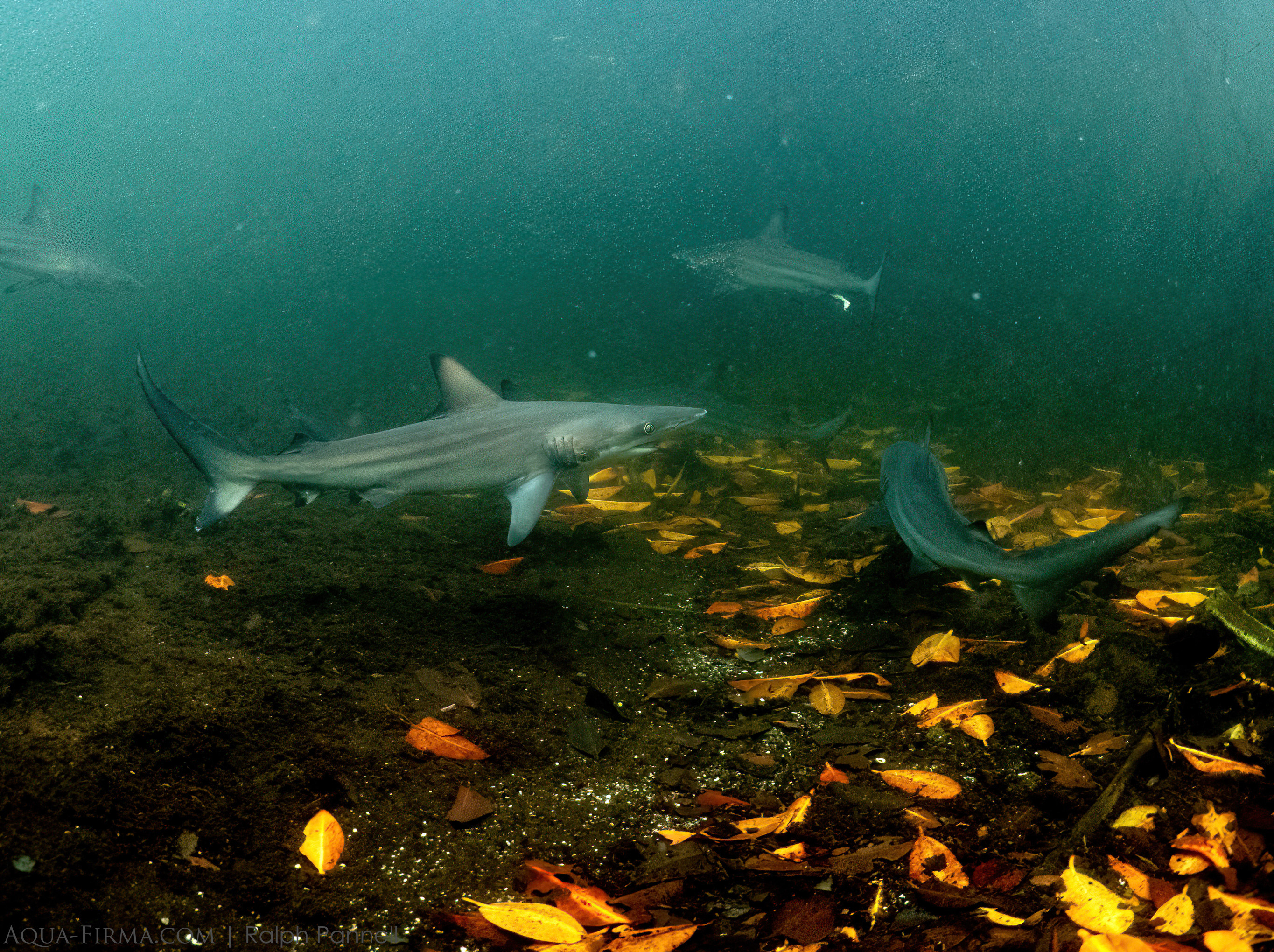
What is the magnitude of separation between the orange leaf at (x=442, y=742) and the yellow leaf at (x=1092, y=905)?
1410mm

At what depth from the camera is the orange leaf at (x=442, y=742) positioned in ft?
5.74

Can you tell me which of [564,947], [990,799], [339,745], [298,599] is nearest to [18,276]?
[298,599]

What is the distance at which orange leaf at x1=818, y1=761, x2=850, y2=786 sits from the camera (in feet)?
5.79

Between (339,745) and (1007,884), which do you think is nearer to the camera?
(1007,884)

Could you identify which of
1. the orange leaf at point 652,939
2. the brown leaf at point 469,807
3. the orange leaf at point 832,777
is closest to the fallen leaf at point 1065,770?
the orange leaf at point 832,777

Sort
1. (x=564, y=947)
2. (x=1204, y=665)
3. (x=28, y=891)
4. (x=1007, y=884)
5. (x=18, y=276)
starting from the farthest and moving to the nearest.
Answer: (x=18, y=276)
(x=1204, y=665)
(x=1007, y=884)
(x=564, y=947)
(x=28, y=891)

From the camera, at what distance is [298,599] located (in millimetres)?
2629

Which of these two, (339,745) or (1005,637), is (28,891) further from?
(1005,637)

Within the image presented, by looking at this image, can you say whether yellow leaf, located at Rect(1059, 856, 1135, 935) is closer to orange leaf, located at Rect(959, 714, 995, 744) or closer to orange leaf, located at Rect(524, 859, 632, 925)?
orange leaf, located at Rect(959, 714, 995, 744)

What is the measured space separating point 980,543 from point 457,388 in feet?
8.49

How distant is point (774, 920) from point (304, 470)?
2668mm

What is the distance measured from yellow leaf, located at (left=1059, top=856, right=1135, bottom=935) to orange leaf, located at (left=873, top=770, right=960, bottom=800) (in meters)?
0.35

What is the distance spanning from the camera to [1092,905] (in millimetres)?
1251

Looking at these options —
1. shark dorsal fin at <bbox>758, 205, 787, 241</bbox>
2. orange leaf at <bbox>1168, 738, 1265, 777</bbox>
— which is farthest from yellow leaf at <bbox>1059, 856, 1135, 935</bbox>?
shark dorsal fin at <bbox>758, 205, 787, 241</bbox>
